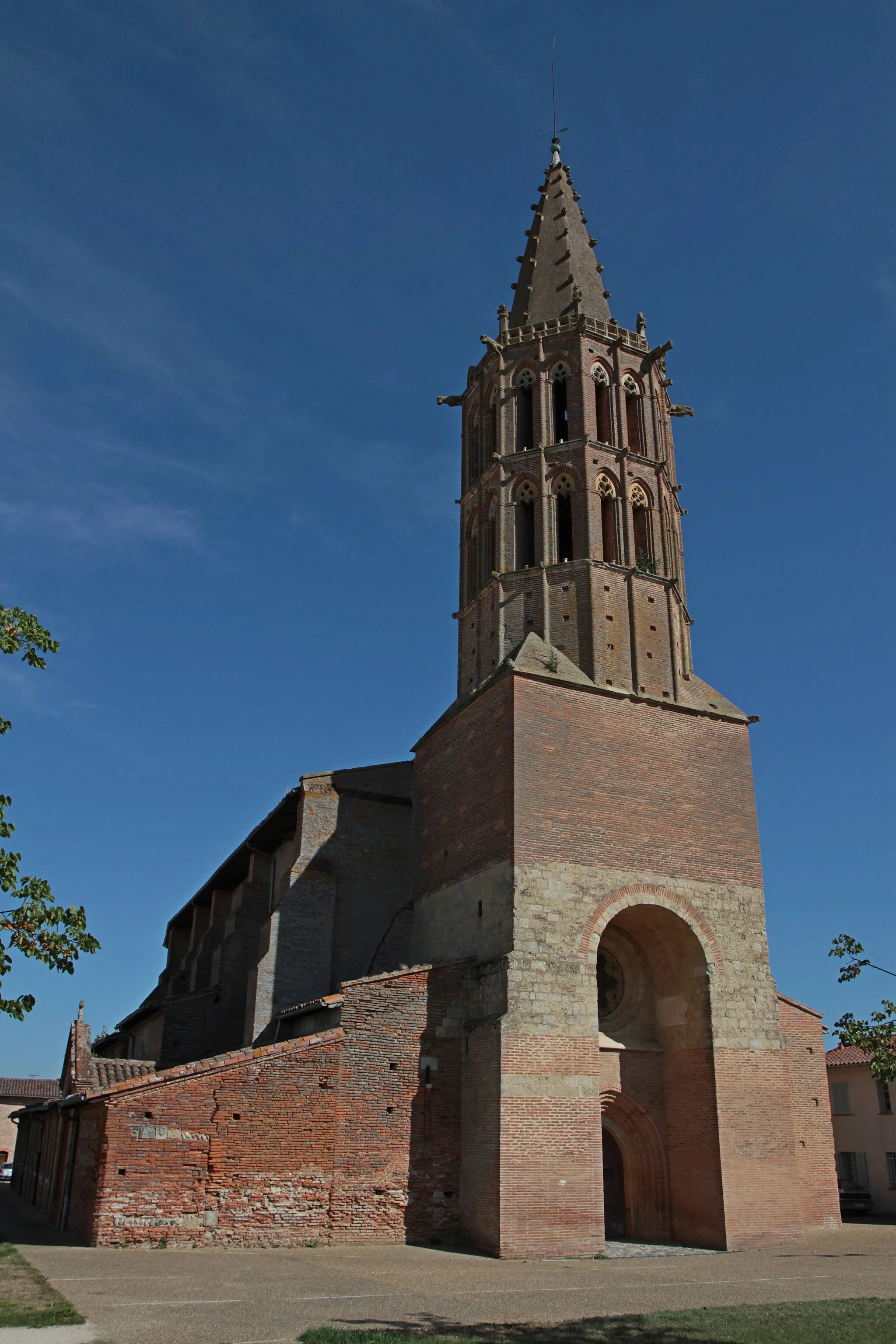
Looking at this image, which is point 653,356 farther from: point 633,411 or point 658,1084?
point 658,1084

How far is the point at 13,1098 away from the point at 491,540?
46231 millimetres

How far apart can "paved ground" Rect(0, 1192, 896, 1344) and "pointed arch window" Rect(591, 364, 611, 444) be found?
18.0 m

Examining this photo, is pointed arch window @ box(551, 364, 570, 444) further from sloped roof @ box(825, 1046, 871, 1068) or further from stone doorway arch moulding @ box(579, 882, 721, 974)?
sloped roof @ box(825, 1046, 871, 1068)

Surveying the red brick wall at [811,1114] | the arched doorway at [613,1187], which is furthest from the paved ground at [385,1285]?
the red brick wall at [811,1114]

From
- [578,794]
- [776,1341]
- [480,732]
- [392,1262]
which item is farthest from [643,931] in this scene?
[776,1341]

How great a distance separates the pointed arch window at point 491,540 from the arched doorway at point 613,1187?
12860mm

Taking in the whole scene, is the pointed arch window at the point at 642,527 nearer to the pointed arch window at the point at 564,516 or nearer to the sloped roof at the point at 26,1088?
the pointed arch window at the point at 564,516

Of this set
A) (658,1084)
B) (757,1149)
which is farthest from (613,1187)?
(757,1149)

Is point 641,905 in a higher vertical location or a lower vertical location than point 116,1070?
higher

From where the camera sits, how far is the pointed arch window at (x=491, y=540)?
24.8 meters

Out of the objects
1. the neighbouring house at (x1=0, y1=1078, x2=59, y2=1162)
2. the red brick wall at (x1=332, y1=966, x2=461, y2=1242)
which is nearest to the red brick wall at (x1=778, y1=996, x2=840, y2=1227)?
the red brick wall at (x1=332, y1=966, x2=461, y2=1242)

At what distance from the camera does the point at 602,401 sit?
26016 mm

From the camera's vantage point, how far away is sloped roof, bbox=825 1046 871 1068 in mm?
31391

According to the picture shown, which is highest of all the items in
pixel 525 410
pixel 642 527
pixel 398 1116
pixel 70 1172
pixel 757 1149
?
pixel 525 410
